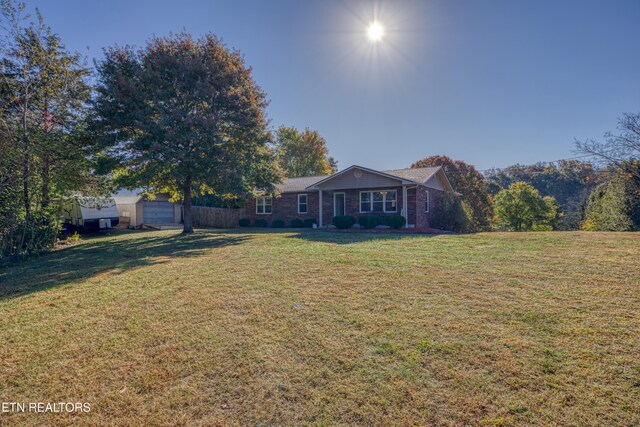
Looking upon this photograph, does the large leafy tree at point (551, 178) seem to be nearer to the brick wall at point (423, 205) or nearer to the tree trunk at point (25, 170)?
the brick wall at point (423, 205)

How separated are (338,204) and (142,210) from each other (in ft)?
49.1

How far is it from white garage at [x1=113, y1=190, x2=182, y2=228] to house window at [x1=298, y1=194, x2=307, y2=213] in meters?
10.6

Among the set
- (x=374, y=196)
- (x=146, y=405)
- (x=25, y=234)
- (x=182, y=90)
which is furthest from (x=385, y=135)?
(x=146, y=405)

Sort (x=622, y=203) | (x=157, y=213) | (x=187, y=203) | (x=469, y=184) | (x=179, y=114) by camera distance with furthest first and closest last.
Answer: (x=469, y=184)
(x=157, y=213)
(x=622, y=203)
(x=187, y=203)
(x=179, y=114)

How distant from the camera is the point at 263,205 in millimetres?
24672

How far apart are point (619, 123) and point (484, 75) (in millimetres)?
8783

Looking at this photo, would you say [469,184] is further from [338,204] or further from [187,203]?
[187,203]

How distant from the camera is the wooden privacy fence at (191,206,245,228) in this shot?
2450 cm

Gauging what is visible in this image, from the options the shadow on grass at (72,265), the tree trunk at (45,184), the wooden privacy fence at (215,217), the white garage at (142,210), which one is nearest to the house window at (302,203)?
the wooden privacy fence at (215,217)

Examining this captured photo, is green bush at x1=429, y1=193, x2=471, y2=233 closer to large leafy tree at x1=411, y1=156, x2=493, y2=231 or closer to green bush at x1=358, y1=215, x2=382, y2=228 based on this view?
green bush at x1=358, y1=215, x2=382, y2=228

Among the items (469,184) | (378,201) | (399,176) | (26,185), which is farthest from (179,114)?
(469,184)

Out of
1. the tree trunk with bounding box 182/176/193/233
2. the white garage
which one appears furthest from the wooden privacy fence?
the tree trunk with bounding box 182/176/193/233

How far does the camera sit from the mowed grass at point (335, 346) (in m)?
2.63

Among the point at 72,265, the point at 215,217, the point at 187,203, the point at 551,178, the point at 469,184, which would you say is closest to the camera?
the point at 72,265
